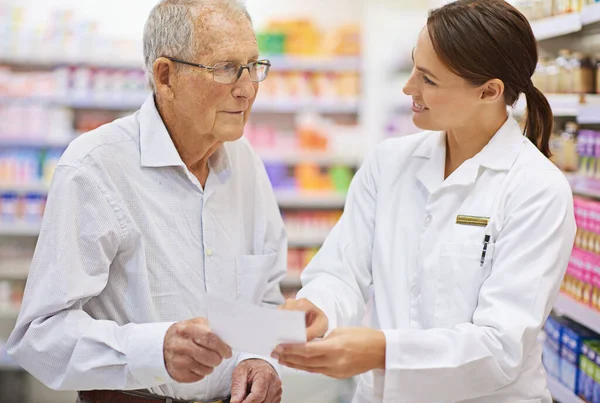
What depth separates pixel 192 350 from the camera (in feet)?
5.49

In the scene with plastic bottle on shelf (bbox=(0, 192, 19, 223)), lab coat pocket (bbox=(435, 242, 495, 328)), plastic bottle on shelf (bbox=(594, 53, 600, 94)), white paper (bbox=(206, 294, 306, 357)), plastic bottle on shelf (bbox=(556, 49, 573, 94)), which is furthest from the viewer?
plastic bottle on shelf (bbox=(0, 192, 19, 223))

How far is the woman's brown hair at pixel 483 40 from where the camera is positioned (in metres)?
1.75

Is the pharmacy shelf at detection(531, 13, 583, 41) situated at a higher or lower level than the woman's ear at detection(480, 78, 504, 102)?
higher

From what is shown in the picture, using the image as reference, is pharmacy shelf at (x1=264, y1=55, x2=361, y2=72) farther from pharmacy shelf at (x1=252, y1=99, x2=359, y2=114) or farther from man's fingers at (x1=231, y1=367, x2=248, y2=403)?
man's fingers at (x1=231, y1=367, x2=248, y2=403)

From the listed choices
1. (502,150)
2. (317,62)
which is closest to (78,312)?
(502,150)

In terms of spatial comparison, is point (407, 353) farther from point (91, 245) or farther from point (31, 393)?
point (31, 393)

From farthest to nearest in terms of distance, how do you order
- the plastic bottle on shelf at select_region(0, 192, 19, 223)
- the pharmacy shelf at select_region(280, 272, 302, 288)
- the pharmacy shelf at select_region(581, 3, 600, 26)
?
the pharmacy shelf at select_region(280, 272, 302, 288) → the plastic bottle on shelf at select_region(0, 192, 19, 223) → the pharmacy shelf at select_region(581, 3, 600, 26)

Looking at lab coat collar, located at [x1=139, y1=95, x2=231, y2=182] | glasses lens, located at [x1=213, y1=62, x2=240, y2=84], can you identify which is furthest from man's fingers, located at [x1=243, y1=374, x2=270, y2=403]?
glasses lens, located at [x1=213, y1=62, x2=240, y2=84]

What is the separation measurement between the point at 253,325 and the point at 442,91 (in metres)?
0.76

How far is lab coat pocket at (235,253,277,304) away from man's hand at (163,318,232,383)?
42 cm

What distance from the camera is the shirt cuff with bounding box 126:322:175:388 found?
5.68 feet

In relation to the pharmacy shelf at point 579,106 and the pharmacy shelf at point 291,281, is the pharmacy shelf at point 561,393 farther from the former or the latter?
the pharmacy shelf at point 291,281

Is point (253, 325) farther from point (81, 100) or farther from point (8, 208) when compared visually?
point (8, 208)

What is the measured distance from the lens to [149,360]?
1736 mm
